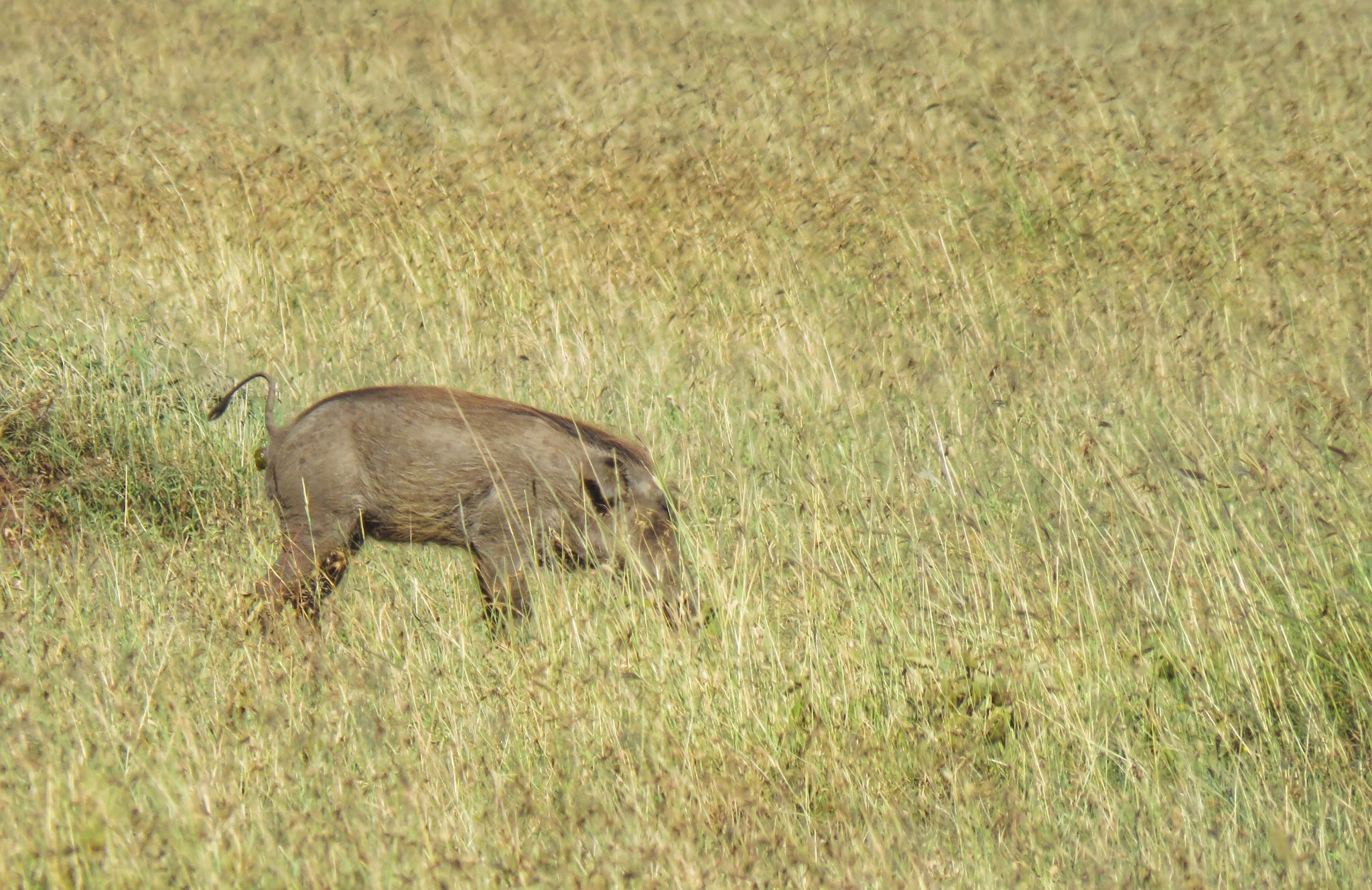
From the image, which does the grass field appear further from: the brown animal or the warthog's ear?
the warthog's ear

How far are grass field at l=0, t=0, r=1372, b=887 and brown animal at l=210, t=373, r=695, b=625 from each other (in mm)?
171

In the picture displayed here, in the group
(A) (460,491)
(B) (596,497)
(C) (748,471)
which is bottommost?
(C) (748,471)

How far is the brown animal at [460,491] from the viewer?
3.86m

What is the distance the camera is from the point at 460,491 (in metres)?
3.91

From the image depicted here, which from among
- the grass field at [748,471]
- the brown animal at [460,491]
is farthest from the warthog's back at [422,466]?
the grass field at [748,471]

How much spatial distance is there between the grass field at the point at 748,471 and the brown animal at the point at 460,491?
0.56 feet

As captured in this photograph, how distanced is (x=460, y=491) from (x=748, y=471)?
1152mm

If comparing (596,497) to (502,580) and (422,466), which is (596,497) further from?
(422,466)

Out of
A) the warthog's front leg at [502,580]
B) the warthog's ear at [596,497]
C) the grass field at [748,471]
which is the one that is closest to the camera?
the grass field at [748,471]

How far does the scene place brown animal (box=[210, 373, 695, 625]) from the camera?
152 inches

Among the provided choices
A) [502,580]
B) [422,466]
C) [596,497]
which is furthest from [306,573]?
[596,497]

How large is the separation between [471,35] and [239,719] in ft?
36.9

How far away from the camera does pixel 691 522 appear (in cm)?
409

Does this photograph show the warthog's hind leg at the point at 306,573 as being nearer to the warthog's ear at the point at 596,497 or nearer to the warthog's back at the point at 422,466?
the warthog's back at the point at 422,466
